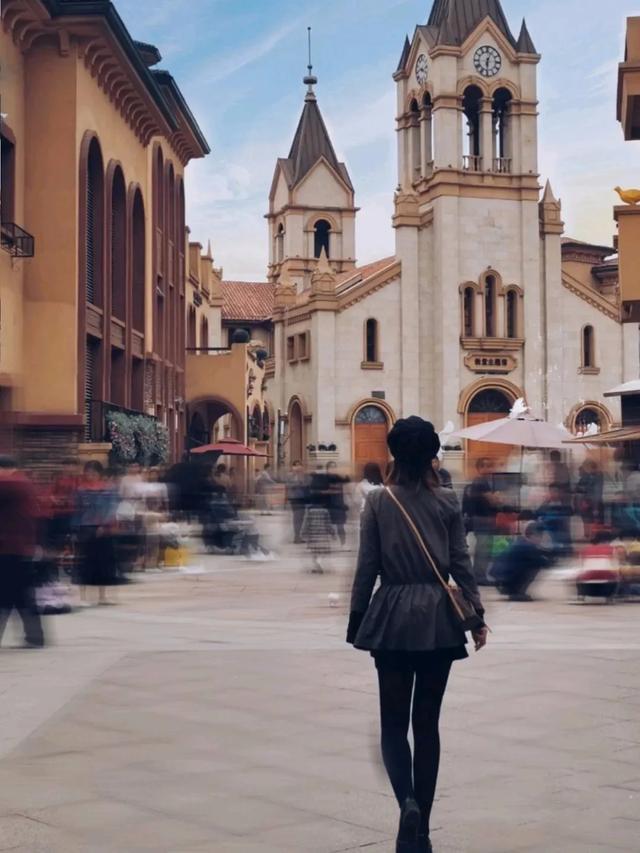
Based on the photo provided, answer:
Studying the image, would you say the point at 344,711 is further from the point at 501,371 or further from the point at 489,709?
the point at 501,371

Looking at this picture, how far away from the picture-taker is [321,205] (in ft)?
313

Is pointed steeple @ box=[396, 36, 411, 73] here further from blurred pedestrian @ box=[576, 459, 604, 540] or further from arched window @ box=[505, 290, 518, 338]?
blurred pedestrian @ box=[576, 459, 604, 540]

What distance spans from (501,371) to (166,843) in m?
60.2

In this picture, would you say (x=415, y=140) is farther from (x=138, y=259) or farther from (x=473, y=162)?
(x=138, y=259)

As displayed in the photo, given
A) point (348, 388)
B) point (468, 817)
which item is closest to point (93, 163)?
point (468, 817)

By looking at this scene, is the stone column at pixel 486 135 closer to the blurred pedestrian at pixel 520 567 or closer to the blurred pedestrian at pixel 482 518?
the blurred pedestrian at pixel 482 518

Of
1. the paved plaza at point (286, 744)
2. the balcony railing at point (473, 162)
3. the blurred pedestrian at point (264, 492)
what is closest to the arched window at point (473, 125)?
the balcony railing at point (473, 162)

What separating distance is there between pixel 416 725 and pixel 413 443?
1189mm

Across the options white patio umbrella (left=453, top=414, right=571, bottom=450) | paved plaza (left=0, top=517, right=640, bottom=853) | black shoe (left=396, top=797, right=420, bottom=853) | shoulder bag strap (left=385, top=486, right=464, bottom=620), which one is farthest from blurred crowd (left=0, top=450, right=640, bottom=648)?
black shoe (left=396, top=797, right=420, bottom=853)

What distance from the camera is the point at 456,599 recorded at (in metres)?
6.13

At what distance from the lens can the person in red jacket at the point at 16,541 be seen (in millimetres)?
12500

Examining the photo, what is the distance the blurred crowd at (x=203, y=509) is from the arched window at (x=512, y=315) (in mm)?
40272

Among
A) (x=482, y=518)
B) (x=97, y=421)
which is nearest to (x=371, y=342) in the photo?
(x=97, y=421)

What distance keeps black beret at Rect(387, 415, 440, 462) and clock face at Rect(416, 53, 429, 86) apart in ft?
206
